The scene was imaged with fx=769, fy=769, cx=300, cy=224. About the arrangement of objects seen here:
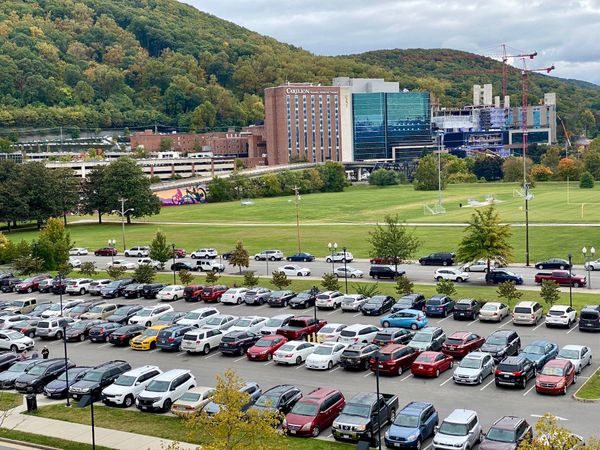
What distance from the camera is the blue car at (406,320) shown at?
140ft

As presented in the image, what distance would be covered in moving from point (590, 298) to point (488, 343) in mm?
16921

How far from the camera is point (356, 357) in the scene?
34469 millimetres

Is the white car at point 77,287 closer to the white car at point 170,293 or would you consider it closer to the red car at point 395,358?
the white car at point 170,293

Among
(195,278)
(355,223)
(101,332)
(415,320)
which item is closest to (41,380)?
(101,332)

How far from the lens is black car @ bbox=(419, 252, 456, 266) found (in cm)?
6656

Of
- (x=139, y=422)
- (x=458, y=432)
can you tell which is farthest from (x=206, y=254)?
(x=458, y=432)

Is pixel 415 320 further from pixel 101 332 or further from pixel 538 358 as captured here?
pixel 101 332

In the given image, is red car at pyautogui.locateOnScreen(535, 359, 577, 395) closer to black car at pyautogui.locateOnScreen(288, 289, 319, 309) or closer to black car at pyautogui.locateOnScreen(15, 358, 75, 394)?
black car at pyautogui.locateOnScreen(288, 289, 319, 309)

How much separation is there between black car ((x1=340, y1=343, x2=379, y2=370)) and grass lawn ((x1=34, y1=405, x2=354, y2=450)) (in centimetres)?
862

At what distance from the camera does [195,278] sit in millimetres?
64312

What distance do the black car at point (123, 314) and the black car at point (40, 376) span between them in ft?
35.0

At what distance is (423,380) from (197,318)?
16.1 meters

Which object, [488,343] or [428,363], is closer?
[428,363]

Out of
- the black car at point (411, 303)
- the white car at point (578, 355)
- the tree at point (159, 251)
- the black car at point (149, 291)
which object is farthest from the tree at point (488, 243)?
the tree at point (159, 251)
